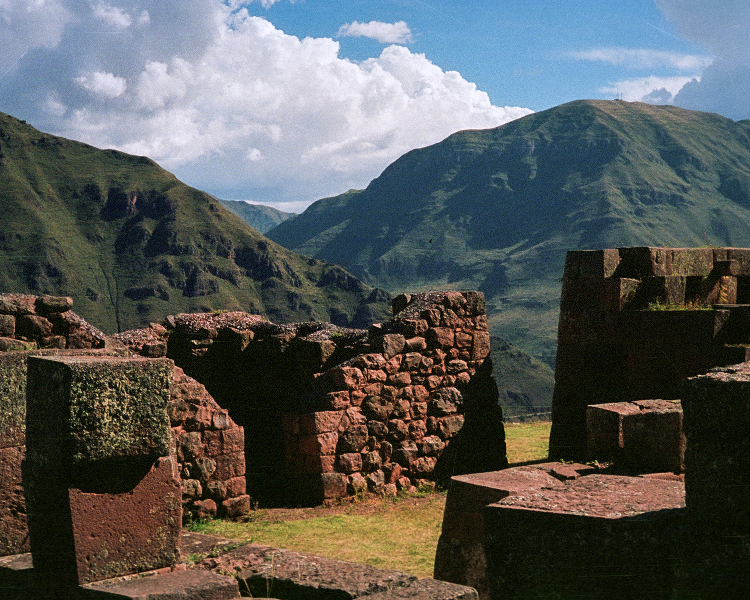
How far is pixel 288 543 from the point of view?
7.21 meters

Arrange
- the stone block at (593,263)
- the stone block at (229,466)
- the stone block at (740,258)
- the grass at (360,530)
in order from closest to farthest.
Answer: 1. the grass at (360,530)
2. the stone block at (229,466)
3. the stone block at (593,263)
4. the stone block at (740,258)

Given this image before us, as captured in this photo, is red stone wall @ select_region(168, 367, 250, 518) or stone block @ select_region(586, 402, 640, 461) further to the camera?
red stone wall @ select_region(168, 367, 250, 518)

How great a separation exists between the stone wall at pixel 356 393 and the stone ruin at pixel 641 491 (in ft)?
6.69

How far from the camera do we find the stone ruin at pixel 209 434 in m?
3.52

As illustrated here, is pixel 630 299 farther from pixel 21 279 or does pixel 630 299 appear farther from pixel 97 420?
pixel 21 279

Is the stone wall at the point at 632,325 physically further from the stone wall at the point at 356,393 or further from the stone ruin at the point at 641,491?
Answer: the stone wall at the point at 356,393

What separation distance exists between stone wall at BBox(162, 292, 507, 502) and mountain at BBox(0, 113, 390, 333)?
82.9 meters

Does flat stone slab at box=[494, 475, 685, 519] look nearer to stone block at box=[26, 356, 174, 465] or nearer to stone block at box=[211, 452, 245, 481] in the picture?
stone block at box=[26, 356, 174, 465]

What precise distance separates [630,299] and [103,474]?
9.26m

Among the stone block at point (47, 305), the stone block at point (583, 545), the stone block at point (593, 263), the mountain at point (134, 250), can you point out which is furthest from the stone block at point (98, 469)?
the mountain at point (134, 250)

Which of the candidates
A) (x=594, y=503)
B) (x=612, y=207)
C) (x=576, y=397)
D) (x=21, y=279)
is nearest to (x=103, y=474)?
(x=594, y=503)

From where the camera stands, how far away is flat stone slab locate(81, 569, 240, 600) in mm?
3252

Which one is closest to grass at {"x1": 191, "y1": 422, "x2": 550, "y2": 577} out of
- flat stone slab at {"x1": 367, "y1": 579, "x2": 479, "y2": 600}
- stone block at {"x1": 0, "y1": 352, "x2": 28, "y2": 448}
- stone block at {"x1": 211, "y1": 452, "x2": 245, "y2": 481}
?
stone block at {"x1": 211, "y1": 452, "x2": 245, "y2": 481}

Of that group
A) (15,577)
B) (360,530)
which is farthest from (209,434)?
(15,577)
